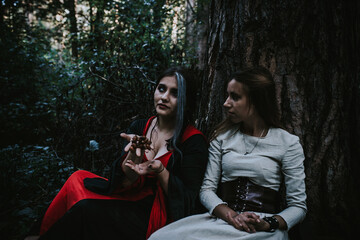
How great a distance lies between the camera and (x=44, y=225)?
6.54ft

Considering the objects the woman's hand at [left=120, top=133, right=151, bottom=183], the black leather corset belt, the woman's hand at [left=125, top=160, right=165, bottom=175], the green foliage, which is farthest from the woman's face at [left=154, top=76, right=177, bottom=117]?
the green foliage

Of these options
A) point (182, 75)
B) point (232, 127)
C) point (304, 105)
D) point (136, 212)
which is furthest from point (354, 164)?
point (136, 212)

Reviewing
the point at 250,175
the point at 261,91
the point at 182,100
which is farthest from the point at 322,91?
the point at 182,100

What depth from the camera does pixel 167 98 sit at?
217cm

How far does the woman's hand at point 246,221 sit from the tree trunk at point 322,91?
2.11ft

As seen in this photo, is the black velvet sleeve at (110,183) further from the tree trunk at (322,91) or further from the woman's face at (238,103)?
the tree trunk at (322,91)

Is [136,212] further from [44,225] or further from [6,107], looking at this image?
[6,107]

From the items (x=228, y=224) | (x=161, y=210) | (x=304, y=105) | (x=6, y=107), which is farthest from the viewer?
(x=6, y=107)

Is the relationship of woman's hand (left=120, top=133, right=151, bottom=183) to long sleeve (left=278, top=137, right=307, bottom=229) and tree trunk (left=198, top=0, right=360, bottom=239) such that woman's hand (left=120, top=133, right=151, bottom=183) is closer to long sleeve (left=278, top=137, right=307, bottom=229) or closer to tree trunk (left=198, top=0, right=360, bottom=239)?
long sleeve (left=278, top=137, right=307, bottom=229)

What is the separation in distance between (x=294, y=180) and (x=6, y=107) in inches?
253

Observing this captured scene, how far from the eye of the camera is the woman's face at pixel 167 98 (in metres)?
2.18

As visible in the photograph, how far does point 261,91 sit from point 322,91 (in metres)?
0.50

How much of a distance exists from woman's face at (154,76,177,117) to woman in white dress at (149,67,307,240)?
1.46 ft

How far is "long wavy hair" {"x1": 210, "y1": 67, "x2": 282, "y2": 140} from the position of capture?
77.2 inches
